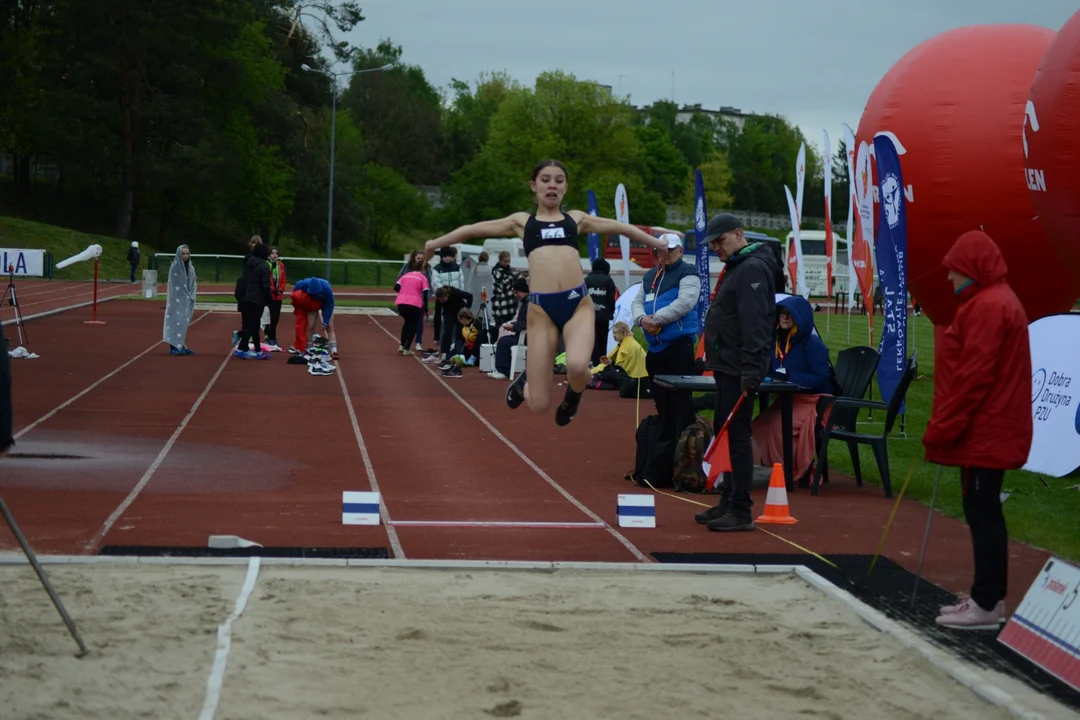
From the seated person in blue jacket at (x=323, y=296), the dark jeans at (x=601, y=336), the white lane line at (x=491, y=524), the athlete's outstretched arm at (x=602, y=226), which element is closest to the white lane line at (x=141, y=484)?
the white lane line at (x=491, y=524)

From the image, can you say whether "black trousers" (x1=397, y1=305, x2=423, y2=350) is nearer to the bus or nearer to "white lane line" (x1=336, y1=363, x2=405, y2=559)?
"white lane line" (x1=336, y1=363, x2=405, y2=559)

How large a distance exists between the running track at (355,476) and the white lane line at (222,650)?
1313 millimetres

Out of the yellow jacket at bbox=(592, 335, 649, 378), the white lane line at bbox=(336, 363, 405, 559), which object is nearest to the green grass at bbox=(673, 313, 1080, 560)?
the yellow jacket at bbox=(592, 335, 649, 378)

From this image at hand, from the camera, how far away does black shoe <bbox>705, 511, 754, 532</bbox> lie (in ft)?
30.2

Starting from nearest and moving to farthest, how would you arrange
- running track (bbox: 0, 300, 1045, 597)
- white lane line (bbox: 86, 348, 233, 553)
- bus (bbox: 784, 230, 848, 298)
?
white lane line (bbox: 86, 348, 233, 553) < running track (bbox: 0, 300, 1045, 597) < bus (bbox: 784, 230, 848, 298)

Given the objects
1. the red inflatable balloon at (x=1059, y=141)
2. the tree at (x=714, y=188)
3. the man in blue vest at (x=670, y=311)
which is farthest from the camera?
the tree at (x=714, y=188)

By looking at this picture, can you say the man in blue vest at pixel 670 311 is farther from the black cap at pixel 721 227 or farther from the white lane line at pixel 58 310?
the white lane line at pixel 58 310

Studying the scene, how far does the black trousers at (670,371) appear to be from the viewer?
11.1 metres

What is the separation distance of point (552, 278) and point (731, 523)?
2.30m

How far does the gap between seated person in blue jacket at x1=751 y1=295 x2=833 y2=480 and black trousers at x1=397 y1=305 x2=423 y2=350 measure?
42.5 feet

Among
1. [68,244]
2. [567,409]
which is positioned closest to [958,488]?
[567,409]

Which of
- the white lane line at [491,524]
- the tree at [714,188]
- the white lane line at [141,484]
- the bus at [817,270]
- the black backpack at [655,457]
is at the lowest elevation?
the white lane line at [491,524]

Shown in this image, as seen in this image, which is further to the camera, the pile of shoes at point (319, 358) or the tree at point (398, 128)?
the tree at point (398, 128)

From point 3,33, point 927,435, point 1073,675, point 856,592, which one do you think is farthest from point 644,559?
point 3,33
